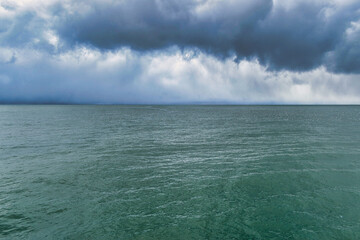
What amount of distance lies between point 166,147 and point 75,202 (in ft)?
71.3

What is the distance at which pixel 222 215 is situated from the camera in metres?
14.5

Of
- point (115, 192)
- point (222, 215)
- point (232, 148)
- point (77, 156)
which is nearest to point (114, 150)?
point (77, 156)

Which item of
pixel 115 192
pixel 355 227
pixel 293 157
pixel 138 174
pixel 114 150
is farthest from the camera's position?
pixel 114 150

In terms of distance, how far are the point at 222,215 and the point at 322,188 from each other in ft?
36.1

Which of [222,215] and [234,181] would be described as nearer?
[222,215]

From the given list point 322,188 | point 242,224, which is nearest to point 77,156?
point 242,224

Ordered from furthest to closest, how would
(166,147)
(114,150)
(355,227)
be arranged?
(166,147) < (114,150) < (355,227)

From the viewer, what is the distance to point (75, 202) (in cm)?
1652

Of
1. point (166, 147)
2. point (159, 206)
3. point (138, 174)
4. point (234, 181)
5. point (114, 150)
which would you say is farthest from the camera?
point (166, 147)

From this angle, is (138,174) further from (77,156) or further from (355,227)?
(355,227)

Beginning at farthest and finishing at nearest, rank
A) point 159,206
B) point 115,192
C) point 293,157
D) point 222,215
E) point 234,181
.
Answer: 1. point 293,157
2. point 234,181
3. point 115,192
4. point 159,206
5. point 222,215

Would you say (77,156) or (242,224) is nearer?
(242,224)

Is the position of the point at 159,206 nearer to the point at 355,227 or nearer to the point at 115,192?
the point at 115,192

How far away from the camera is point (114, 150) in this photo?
115ft
